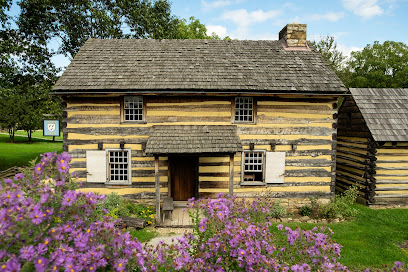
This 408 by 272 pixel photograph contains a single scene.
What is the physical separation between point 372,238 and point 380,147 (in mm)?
5175

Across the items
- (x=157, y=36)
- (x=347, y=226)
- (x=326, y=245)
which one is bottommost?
(x=347, y=226)

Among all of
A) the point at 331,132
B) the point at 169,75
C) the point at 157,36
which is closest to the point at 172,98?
the point at 169,75

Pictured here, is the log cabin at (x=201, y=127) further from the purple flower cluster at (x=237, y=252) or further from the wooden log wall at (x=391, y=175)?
the purple flower cluster at (x=237, y=252)

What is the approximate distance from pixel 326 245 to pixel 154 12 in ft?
76.8

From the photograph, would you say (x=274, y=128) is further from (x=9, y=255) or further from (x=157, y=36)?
(x=157, y=36)

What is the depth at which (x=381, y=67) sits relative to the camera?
3438 cm

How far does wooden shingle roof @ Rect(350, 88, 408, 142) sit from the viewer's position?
10.8m

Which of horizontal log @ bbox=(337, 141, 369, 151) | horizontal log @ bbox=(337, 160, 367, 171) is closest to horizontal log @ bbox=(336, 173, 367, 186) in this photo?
horizontal log @ bbox=(337, 160, 367, 171)

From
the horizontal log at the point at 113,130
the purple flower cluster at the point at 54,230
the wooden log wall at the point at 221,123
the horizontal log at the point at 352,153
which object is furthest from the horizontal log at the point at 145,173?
the horizontal log at the point at 352,153

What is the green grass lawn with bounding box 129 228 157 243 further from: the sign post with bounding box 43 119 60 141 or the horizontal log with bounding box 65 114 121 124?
the sign post with bounding box 43 119 60 141

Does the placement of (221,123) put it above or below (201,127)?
above

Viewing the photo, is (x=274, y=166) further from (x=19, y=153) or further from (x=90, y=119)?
(x=19, y=153)

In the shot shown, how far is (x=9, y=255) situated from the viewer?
86.6 inches

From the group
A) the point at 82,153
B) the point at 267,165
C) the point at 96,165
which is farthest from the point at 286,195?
the point at 82,153
